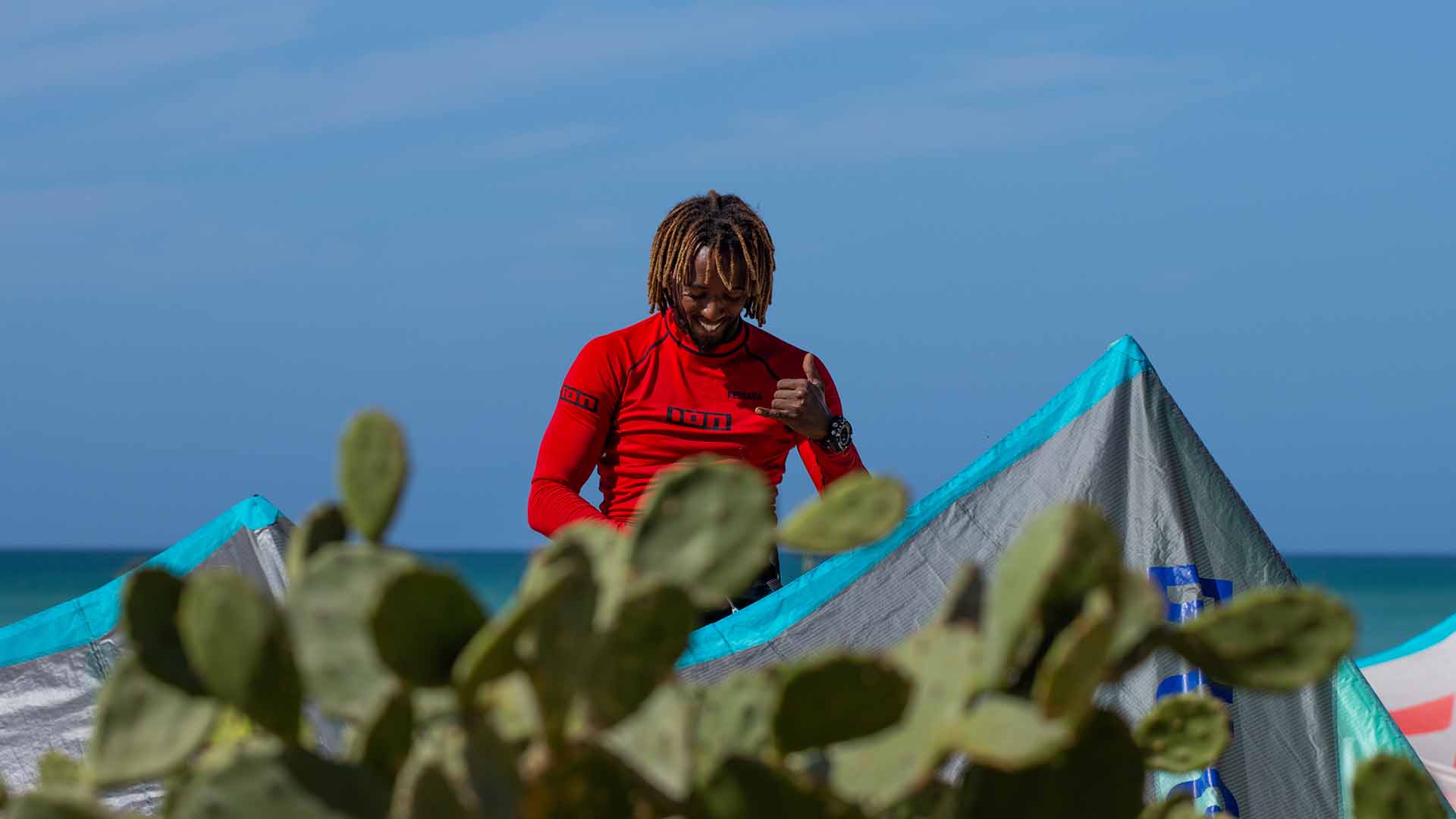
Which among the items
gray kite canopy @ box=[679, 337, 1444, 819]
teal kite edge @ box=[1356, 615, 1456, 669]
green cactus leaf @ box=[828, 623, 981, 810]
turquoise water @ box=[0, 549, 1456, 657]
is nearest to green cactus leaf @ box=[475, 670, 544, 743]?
green cactus leaf @ box=[828, 623, 981, 810]

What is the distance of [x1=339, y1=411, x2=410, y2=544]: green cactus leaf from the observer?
0.77 meters

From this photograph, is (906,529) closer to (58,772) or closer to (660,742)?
(58,772)

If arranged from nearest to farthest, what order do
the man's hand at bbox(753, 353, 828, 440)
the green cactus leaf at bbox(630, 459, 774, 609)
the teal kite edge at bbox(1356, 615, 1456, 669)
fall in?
the green cactus leaf at bbox(630, 459, 774, 609) < the man's hand at bbox(753, 353, 828, 440) < the teal kite edge at bbox(1356, 615, 1456, 669)

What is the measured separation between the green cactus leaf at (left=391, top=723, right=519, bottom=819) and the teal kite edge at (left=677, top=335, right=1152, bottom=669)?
6.65ft

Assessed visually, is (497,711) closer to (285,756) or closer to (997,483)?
(285,756)

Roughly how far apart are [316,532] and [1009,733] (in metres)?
0.38

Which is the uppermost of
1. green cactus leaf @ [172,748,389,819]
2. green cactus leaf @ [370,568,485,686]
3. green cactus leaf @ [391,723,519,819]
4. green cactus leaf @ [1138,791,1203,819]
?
green cactus leaf @ [370,568,485,686]

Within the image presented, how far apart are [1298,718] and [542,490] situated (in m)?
1.32

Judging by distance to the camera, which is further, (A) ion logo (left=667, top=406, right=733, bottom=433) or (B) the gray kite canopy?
(A) ion logo (left=667, top=406, right=733, bottom=433)

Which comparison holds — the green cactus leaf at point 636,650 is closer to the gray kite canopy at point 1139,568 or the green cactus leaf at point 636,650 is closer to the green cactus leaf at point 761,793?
the green cactus leaf at point 761,793

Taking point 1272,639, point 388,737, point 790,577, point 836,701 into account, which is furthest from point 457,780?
point 790,577

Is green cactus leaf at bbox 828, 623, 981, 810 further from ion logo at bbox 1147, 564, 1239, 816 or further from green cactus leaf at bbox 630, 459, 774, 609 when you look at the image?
ion logo at bbox 1147, 564, 1239, 816

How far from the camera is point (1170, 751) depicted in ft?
2.83

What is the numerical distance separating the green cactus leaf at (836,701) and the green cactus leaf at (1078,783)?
60 mm
